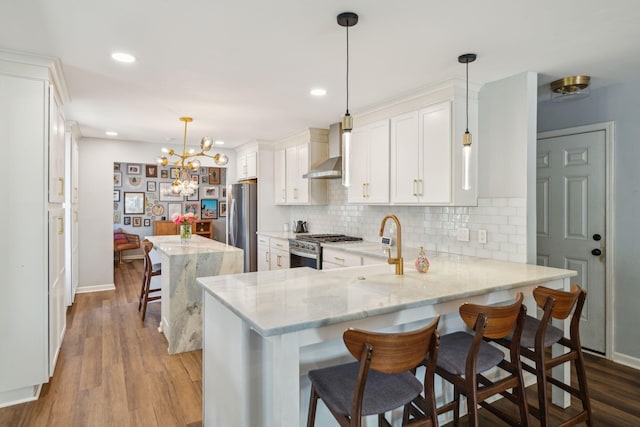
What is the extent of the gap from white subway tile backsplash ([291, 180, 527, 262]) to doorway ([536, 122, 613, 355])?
3.29 ft

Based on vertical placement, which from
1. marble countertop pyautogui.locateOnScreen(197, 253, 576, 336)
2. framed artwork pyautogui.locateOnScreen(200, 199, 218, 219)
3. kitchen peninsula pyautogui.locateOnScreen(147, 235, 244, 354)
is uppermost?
framed artwork pyautogui.locateOnScreen(200, 199, 218, 219)

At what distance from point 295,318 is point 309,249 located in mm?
2961

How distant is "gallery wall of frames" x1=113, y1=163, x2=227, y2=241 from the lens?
9031 millimetres

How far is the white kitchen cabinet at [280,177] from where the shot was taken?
18.5 ft

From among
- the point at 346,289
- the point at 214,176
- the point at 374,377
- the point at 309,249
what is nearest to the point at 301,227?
the point at 309,249

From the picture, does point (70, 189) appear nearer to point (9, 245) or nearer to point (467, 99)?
point (9, 245)

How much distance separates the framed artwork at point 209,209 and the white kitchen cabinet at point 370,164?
21.4 feet

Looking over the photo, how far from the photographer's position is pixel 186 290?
3.50m

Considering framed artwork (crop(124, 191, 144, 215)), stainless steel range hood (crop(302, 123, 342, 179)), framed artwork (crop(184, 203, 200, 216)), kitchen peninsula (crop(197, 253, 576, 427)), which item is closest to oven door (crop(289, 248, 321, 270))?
stainless steel range hood (crop(302, 123, 342, 179))

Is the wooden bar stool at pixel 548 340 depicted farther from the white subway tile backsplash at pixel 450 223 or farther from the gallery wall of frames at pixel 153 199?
the gallery wall of frames at pixel 153 199

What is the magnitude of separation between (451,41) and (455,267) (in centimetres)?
149

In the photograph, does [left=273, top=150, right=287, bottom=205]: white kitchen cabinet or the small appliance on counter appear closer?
[left=273, top=150, right=287, bottom=205]: white kitchen cabinet

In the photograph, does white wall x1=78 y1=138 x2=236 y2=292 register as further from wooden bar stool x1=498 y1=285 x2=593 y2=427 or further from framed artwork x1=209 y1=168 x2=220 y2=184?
wooden bar stool x1=498 y1=285 x2=593 y2=427

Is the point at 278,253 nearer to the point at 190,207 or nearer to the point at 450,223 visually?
the point at 450,223
